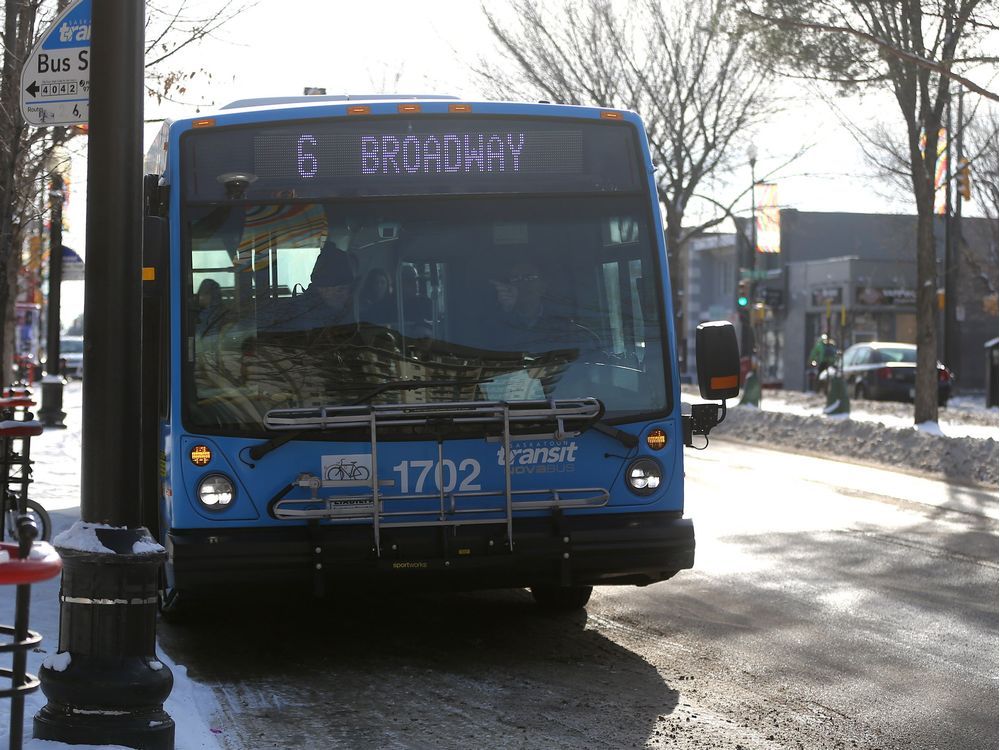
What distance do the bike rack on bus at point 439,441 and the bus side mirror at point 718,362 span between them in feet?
1.88

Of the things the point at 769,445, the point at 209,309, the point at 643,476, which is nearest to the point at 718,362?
the point at 643,476

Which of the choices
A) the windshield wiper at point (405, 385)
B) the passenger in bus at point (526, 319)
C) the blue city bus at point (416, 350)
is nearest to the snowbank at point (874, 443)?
the blue city bus at point (416, 350)

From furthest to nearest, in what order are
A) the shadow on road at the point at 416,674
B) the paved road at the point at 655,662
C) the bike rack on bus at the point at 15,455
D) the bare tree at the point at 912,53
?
the bare tree at the point at 912,53 < the bike rack on bus at the point at 15,455 < the paved road at the point at 655,662 < the shadow on road at the point at 416,674

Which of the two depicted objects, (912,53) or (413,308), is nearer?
(413,308)

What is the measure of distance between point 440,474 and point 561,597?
1965mm

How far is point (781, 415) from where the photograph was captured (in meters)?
26.7

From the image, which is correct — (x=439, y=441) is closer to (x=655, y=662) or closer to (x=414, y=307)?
(x=414, y=307)

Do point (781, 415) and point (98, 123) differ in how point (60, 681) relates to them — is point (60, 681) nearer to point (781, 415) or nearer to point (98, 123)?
point (98, 123)

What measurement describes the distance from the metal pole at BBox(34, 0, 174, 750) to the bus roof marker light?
1770mm

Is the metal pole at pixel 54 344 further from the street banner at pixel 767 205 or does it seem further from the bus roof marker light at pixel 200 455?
the bus roof marker light at pixel 200 455

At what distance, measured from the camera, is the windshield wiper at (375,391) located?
674 cm

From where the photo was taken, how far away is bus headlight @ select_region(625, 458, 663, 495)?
23.4ft

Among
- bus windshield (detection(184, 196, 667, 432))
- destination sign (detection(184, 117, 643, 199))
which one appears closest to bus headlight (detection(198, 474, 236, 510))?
bus windshield (detection(184, 196, 667, 432))

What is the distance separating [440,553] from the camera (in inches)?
267
